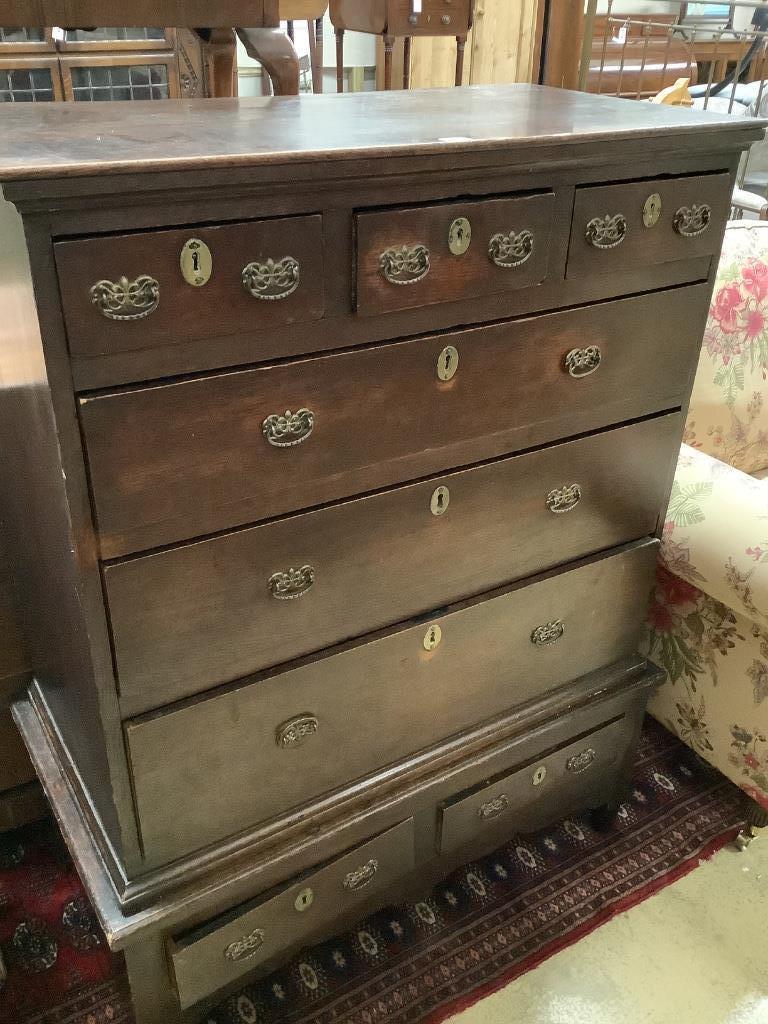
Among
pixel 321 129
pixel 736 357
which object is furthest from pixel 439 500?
pixel 736 357

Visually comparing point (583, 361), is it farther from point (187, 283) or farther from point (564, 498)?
point (187, 283)

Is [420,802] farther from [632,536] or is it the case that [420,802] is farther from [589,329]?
[589,329]

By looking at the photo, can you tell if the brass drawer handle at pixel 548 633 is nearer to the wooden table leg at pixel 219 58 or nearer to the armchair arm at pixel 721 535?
the armchair arm at pixel 721 535

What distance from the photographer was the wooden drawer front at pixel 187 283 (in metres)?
0.74

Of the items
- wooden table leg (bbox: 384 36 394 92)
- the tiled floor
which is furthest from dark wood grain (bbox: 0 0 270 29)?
the tiled floor

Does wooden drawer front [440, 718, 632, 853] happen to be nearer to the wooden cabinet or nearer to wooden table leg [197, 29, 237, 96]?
wooden table leg [197, 29, 237, 96]

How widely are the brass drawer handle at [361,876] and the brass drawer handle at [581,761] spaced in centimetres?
37

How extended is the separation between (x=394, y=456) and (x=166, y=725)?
1.30 ft

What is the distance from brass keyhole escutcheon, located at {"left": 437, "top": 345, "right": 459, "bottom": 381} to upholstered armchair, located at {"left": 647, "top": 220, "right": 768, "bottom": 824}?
1.94 ft

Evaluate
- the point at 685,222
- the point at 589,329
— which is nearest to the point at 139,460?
the point at 589,329

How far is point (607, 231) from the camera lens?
1.04 m

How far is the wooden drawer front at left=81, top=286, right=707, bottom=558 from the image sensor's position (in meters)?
0.84

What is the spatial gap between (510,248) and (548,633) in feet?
1.90

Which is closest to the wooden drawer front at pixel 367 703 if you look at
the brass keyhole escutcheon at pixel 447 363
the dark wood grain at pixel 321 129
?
the brass keyhole escutcheon at pixel 447 363
